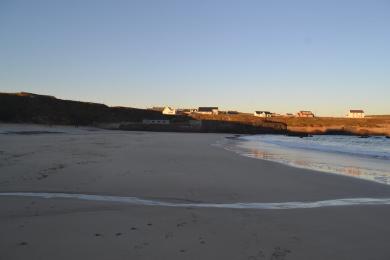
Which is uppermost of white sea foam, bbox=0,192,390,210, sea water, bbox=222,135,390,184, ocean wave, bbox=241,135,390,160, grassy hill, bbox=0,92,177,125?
grassy hill, bbox=0,92,177,125

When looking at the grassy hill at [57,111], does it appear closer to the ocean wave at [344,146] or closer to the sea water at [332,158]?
the ocean wave at [344,146]

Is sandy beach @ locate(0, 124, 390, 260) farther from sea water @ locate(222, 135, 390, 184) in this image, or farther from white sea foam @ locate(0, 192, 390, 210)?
sea water @ locate(222, 135, 390, 184)

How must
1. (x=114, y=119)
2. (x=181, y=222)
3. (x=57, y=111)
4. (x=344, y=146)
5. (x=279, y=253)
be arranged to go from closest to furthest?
1. (x=279, y=253)
2. (x=181, y=222)
3. (x=344, y=146)
4. (x=57, y=111)
5. (x=114, y=119)

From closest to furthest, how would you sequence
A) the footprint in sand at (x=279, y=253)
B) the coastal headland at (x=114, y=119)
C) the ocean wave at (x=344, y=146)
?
the footprint in sand at (x=279, y=253), the ocean wave at (x=344, y=146), the coastal headland at (x=114, y=119)

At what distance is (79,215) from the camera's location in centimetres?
634

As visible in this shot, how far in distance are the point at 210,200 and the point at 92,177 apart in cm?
376

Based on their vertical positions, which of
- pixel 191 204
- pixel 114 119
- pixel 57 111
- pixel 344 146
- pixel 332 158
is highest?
pixel 57 111

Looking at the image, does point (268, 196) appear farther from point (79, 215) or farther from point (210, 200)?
point (79, 215)

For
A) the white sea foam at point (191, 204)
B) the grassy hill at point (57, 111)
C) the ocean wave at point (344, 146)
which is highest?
the grassy hill at point (57, 111)

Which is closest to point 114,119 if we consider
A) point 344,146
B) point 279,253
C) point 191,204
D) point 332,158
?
point 344,146

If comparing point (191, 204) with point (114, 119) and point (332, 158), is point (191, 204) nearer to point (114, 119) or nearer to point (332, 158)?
point (332, 158)

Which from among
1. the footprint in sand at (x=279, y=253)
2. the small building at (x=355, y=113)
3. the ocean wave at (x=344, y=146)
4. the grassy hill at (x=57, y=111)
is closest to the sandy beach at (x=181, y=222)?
the footprint in sand at (x=279, y=253)

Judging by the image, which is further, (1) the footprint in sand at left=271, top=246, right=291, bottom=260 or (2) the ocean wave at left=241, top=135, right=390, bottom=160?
(2) the ocean wave at left=241, top=135, right=390, bottom=160

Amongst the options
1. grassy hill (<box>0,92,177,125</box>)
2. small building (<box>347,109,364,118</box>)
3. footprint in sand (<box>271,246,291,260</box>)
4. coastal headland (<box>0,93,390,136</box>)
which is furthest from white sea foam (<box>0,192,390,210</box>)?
small building (<box>347,109,364,118</box>)
